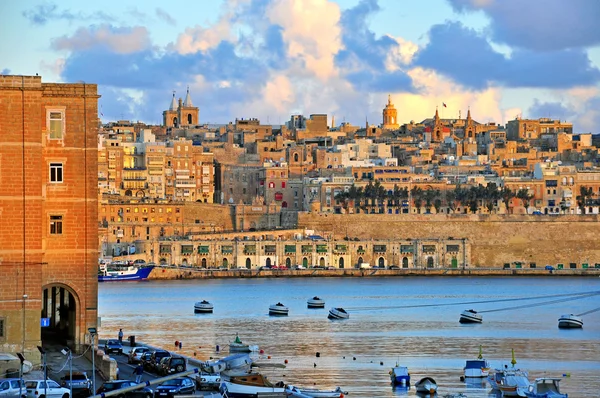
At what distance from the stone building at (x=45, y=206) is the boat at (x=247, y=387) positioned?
279 cm

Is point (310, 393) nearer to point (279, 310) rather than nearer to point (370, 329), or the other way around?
point (370, 329)

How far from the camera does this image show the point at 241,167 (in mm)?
118000

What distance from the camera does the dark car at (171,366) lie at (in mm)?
30812

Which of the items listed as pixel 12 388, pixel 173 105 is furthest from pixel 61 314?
pixel 173 105

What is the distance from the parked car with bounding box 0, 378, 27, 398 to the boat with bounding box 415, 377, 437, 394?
31.9ft

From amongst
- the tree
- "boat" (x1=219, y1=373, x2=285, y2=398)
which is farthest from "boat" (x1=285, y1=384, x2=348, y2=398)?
the tree

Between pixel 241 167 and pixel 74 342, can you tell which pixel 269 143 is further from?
pixel 74 342

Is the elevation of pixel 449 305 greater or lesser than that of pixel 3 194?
lesser

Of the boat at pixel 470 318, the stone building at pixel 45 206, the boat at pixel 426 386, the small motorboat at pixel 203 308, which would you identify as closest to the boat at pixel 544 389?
the boat at pixel 426 386

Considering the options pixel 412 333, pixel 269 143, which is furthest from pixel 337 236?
pixel 412 333

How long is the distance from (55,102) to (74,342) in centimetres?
449

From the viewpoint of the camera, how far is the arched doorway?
2925cm

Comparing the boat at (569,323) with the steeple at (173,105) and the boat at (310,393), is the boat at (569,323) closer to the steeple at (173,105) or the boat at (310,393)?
the boat at (310,393)

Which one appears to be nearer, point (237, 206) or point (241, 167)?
point (237, 206)
